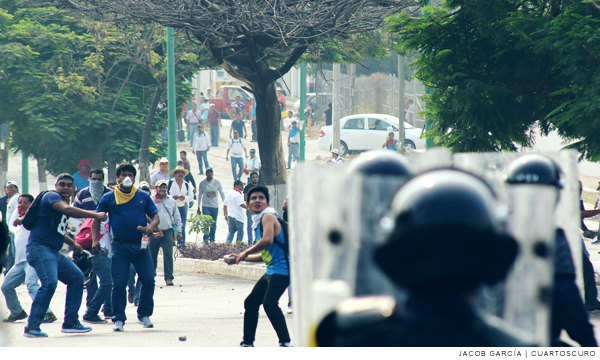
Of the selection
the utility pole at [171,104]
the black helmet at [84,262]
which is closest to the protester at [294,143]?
the utility pole at [171,104]

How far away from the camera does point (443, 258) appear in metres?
1.12

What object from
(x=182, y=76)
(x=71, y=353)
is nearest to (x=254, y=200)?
(x=71, y=353)

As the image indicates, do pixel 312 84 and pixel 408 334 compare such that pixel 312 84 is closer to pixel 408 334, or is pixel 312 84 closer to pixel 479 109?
pixel 479 109

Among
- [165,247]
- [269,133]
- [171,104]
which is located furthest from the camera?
[171,104]

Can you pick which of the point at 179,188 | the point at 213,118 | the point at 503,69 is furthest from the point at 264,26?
the point at 213,118

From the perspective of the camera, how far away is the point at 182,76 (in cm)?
1769

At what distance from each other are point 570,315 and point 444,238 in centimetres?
179

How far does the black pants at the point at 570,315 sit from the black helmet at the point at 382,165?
72cm

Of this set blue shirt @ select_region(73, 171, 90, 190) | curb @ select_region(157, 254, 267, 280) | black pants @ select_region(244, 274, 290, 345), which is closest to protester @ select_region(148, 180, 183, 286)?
curb @ select_region(157, 254, 267, 280)

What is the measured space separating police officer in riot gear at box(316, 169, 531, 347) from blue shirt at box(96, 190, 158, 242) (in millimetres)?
5856

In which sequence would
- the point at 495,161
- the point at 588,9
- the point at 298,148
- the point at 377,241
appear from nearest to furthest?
the point at 377,241
the point at 495,161
the point at 588,9
the point at 298,148

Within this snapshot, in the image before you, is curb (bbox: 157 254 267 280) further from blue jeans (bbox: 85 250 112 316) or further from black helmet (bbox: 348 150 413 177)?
black helmet (bbox: 348 150 413 177)

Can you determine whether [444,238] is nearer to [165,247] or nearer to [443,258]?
[443,258]

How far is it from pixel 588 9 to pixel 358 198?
7.20 meters
